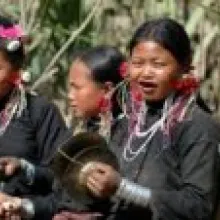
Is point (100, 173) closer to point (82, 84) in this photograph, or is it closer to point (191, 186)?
point (191, 186)

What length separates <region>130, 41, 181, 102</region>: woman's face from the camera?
3496 mm

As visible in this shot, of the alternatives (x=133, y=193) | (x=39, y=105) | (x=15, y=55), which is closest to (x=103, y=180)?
Result: (x=133, y=193)

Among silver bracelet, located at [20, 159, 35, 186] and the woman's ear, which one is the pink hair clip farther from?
silver bracelet, located at [20, 159, 35, 186]

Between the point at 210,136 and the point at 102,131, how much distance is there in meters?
0.57

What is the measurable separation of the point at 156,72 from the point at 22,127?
827 millimetres

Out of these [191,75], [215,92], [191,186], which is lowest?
[215,92]

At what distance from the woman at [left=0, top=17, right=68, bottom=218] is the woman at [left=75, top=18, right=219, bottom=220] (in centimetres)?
48

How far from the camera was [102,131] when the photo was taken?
3.81 meters

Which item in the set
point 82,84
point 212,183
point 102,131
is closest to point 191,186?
point 212,183

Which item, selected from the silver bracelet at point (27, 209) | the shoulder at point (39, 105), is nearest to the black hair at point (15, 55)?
the shoulder at point (39, 105)

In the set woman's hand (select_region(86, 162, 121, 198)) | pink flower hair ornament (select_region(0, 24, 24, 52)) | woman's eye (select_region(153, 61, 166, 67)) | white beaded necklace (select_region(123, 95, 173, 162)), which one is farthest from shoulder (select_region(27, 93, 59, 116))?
woman's hand (select_region(86, 162, 121, 198))

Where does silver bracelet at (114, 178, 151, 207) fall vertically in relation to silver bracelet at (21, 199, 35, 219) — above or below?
above

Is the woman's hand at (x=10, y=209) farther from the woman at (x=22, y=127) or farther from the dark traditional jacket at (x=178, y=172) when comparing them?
the dark traditional jacket at (x=178, y=172)

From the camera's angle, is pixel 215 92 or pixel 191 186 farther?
pixel 215 92
